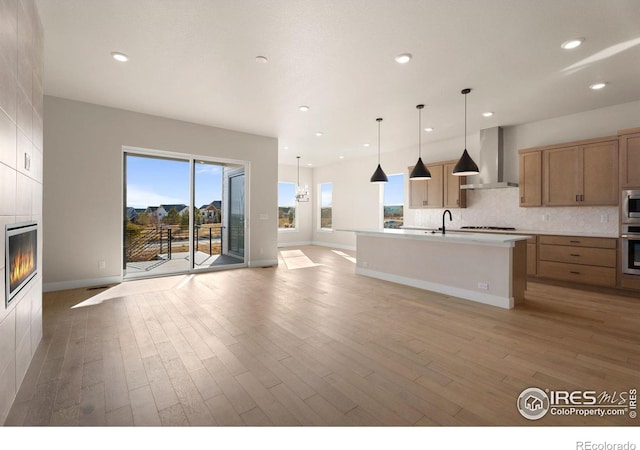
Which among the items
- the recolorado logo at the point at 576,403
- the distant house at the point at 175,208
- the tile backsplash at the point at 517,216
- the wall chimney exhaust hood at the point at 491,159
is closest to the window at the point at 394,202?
the tile backsplash at the point at 517,216

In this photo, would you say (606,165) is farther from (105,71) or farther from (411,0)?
(105,71)

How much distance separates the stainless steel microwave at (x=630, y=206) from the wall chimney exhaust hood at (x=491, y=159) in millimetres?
1805

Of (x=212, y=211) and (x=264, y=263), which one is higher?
(x=212, y=211)

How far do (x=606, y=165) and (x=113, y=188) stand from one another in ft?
26.5

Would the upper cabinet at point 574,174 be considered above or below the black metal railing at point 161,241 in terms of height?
above

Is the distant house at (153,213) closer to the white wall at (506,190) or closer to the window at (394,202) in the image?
the white wall at (506,190)

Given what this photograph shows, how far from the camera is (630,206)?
4.24 meters

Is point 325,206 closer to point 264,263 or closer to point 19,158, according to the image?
point 264,263

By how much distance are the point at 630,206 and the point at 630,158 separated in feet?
2.29

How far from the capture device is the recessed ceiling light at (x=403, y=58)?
10.9 ft

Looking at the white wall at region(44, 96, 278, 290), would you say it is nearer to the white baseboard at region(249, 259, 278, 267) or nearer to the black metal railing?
the black metal railing

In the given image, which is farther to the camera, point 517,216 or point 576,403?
point 517,216

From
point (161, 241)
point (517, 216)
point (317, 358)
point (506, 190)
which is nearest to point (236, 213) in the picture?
point (161, 241)
